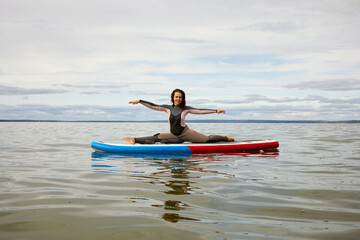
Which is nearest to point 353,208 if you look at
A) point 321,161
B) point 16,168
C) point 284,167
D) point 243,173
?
point 243,173

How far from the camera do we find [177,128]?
9.52 meters

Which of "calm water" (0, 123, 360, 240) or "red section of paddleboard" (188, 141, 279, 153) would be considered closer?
"calm water" (0, 123, 360, 240)

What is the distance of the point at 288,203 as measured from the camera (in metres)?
3.69

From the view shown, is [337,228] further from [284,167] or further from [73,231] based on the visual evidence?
[284,167]

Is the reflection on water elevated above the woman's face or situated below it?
below

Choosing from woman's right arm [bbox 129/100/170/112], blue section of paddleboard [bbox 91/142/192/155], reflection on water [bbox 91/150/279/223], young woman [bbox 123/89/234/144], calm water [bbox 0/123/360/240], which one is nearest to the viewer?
calm water [bbox 0/123/360/240]

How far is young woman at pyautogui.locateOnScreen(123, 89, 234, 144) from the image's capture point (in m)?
9.30

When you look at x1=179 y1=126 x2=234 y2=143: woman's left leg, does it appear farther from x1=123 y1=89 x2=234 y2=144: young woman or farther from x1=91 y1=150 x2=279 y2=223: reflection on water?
x1=91 y1=150 x2=279 y2=223: reflection on water

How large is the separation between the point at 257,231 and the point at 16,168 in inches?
212

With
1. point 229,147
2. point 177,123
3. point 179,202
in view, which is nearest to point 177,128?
point 177,123

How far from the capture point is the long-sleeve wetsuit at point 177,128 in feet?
30.7

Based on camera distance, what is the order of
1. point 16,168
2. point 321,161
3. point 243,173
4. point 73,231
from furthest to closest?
point 321,161, point 16,168, point 243,173, point 73,231

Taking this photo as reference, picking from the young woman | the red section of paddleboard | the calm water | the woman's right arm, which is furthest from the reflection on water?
the woman's right arm

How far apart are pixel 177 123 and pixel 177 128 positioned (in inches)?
7.2
